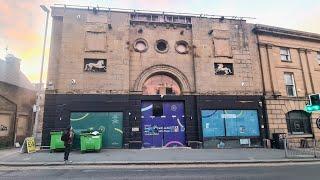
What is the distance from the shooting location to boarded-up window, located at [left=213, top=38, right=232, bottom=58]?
21891 mm

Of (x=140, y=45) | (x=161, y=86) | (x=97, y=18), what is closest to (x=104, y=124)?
(x=161, y=86)

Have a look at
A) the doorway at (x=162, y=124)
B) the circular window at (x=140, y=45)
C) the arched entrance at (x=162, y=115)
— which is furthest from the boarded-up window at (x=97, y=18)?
the doorway at (x=162, y=124)

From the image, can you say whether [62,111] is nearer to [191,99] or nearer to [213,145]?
[191,99]

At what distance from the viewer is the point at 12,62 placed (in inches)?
1149

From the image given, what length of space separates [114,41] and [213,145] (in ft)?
36.2

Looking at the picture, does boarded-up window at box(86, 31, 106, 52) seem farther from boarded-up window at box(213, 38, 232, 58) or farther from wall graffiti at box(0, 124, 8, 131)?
wall graffiti at box(0, 124, 8, 131)

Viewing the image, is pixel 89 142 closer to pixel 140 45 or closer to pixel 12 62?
pixel 140 45

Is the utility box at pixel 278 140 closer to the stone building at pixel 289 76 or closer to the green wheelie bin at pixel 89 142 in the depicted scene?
the stone building at pixel 289 76

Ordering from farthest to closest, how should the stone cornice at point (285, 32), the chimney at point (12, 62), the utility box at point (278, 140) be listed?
the chimney at point (12, 62) < the stone cornice at point (285, 32) < the utility box at point (278, 140)

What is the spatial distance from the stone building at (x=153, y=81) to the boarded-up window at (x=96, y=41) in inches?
2.9

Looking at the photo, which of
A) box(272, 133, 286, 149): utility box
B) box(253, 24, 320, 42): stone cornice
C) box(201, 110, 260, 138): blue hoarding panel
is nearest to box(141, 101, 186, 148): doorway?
box(201, 110, 260, 138): blue hoarding panel

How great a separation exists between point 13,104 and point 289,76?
84.7 feet

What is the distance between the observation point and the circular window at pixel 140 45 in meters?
21.0

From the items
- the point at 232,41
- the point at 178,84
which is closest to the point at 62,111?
the point at 178,84
